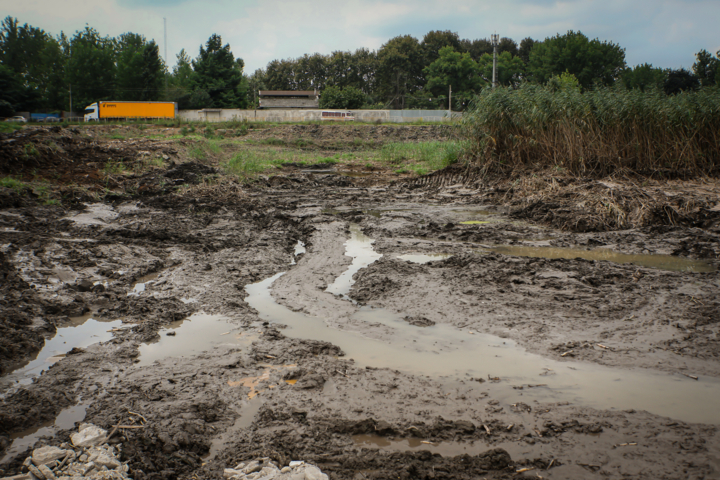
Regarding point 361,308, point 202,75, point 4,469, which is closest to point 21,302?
point 4,469

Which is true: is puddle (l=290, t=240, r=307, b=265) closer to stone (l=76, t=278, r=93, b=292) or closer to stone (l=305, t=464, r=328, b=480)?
stone (l=76, t=278, r=93, b=292)

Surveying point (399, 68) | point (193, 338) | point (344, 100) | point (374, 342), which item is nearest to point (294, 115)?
point (344, 100)

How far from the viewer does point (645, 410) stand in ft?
9.20

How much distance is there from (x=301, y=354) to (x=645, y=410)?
2369 millimetres

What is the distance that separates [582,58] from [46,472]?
7540 centimetres

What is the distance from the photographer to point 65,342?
12.4ft

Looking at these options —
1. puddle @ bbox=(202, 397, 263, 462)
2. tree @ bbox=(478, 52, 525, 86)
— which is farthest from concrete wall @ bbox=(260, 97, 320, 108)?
puddle @ bbox=(202, 397, 263, 462)

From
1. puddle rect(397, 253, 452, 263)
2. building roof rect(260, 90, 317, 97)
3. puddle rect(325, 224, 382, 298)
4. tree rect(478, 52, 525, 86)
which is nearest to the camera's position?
puddle rect(325, 224, 382, 298)

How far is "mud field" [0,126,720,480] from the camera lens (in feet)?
8.07

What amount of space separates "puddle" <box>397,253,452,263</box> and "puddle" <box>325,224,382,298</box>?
0.42m

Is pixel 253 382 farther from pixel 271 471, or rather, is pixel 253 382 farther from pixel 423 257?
pixel 423 257

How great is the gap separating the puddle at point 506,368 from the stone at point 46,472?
1968 millimetres

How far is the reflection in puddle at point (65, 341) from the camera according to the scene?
10.5 ft

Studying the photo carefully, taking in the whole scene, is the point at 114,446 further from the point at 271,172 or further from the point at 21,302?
the point at 271,172
